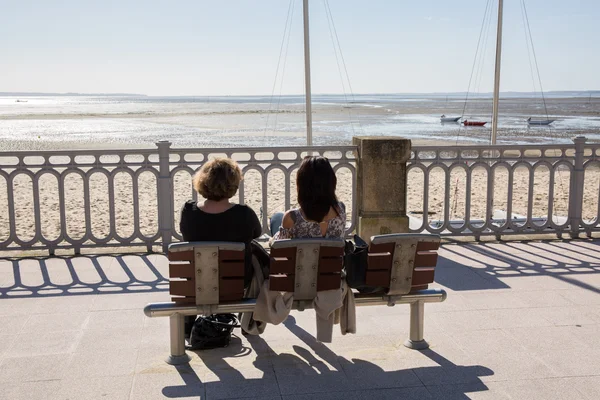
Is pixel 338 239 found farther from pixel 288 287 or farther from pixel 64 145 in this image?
pixel 64 145

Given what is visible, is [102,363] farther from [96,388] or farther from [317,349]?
[317,349]

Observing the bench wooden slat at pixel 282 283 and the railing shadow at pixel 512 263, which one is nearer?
the bench wooden slat at pixel 282 283

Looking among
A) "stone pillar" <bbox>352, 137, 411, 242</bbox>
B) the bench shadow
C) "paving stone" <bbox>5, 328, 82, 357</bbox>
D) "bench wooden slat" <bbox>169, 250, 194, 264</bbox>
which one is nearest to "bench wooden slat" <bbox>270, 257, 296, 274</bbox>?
"bench wooden slat" <bbox>169, 250, 194, 264</bbox>

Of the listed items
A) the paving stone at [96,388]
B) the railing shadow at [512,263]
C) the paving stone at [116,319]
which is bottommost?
the paving stone at [96,388]

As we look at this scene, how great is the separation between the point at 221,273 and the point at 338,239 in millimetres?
815

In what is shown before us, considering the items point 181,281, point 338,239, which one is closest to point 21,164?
point 181,281

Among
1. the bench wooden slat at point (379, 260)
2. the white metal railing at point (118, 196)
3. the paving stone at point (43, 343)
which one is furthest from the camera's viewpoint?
the white metal railing at point (118, 196)

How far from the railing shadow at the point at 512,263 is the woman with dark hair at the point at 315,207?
7.84ft

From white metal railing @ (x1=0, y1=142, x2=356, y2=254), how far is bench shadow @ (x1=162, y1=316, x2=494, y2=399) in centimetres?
298

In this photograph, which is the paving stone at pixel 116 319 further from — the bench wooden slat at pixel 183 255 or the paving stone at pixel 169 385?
the bench wooden slat at pixel 183 255

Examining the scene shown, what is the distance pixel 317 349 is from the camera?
206 inches

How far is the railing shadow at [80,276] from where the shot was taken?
680 cm

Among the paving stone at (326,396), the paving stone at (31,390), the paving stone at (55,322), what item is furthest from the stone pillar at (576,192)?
the paving stone at (31,390)

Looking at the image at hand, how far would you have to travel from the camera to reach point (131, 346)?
5262 millimetres
